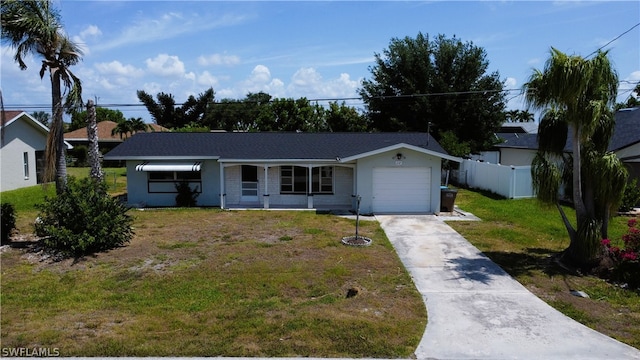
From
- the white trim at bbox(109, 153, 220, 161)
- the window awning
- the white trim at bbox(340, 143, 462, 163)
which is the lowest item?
the window awning

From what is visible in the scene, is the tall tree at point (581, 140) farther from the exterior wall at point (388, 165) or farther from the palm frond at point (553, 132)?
the exterior wall at point (388, 165)

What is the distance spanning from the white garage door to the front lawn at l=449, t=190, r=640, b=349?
7.42ft

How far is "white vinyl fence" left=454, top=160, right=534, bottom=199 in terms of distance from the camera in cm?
2159

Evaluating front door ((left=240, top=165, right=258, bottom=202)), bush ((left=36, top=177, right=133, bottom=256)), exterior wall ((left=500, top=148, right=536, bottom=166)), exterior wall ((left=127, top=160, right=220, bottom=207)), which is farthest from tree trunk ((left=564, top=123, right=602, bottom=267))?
exterior wall ((left=500, top=148, right=536, bottom=166))

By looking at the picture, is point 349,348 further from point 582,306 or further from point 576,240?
point 576,240

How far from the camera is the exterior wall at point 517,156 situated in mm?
26562

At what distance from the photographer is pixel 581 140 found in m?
10.8

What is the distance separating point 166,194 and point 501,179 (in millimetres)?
16492

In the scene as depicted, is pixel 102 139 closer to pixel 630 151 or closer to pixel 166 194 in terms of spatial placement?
pixel 166 194

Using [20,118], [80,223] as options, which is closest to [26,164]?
[20,118]

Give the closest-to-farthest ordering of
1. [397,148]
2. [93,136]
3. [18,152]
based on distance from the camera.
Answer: [93,136] → [397,148] → [18,152]

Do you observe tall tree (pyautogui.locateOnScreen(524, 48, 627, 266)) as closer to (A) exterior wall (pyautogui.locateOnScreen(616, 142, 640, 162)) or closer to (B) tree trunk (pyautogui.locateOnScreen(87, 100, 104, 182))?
(A) exterior wall (pyautogui.locateOnScreen(616, 142, 640, 162))

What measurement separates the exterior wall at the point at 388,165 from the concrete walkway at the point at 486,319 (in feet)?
20.9

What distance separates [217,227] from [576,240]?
10880 millimetres
